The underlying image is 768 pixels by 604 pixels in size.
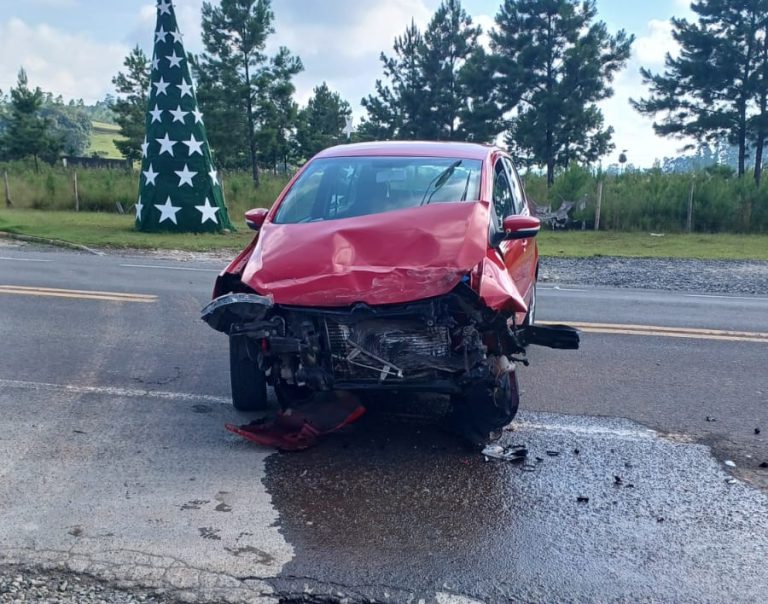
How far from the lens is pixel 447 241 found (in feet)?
16.0

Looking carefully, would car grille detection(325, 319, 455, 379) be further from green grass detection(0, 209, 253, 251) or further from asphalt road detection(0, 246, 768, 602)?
green grass detection(0, 209, 253, 251)

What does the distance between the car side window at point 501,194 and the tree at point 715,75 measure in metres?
28.0

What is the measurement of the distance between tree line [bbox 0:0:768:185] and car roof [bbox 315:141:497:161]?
24.4m

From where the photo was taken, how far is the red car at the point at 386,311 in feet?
14.4

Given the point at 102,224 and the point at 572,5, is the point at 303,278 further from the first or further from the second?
the point at 572,5

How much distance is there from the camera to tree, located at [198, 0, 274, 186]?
119 feet

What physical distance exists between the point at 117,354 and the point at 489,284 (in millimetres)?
4020

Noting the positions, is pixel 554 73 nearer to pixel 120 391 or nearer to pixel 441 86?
pixel 441 86

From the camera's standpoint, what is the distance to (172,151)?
20.2 m

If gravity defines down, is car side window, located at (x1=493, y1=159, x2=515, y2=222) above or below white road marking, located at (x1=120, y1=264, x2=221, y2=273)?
above

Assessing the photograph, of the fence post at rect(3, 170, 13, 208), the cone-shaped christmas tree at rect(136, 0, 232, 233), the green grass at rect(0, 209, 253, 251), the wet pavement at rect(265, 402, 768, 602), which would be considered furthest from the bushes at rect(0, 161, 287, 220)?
the wet pavement at rect(265, 402, 768, 602)

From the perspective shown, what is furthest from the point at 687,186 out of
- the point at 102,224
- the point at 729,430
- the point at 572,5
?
the point at 729,430

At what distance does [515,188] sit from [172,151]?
14.9m

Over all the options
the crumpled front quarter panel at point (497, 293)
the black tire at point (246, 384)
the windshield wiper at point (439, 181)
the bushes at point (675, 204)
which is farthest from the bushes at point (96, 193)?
the crumpled front quarter panel at point (497, 293)
